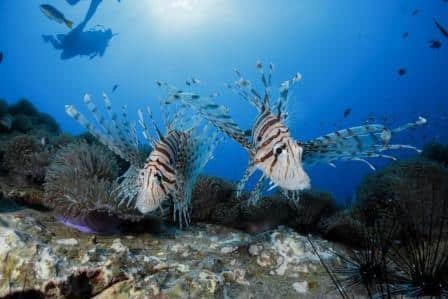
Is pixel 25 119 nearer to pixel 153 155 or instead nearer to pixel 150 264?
pixel 153 155

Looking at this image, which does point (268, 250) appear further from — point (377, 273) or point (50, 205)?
point (50, 205)

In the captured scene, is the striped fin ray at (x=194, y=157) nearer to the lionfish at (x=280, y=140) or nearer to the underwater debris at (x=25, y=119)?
the lionfish at (x=280, y=140)

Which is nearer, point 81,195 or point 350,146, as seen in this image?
point 350,146

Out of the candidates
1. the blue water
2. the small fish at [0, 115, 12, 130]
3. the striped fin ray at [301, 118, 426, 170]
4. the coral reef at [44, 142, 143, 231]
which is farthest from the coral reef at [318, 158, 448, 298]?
the blue water

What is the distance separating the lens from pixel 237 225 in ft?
14.9

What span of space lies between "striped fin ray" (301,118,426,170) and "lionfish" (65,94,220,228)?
0.96 metres

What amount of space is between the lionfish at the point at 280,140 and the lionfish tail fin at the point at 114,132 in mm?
518

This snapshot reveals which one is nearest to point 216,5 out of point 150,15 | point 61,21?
point 150,15

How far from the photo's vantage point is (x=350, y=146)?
2.85 metres

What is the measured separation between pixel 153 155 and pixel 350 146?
5.75 feet

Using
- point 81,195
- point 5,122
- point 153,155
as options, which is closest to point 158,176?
point 153,155

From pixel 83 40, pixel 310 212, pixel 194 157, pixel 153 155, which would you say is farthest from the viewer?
pixel 83 40

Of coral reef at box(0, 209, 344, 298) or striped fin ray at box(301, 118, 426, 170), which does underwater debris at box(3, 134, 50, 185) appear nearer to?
coral reef at box(0, 209, 344, 298)

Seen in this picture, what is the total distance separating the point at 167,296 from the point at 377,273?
1.72 metres
